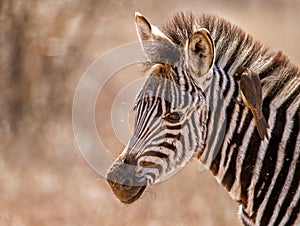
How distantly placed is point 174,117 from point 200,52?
459 mm

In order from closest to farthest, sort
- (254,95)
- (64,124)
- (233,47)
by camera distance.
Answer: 1. (254,95)
2. (233,47)
3. (64,124)

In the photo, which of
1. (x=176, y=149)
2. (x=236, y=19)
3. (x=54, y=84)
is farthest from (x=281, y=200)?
(x=236, y=19)

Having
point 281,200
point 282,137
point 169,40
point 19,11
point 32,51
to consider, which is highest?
point 19,11

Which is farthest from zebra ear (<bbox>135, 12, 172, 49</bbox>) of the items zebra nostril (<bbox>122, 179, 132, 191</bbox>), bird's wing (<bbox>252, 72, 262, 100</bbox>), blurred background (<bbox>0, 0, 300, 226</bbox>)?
blurred background (<bbox>0, 0, 300, 226</bbox>)

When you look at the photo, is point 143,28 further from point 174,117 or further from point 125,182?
point 125,182

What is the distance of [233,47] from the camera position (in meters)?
4.52

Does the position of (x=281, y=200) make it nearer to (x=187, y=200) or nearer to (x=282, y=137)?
(x=282, y=137)

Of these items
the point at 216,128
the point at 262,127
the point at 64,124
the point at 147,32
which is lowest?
the point at 262,127

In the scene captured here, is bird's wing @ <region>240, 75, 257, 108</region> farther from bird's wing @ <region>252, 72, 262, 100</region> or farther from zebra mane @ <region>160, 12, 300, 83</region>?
zebra mane @ <region>160, 12, 300, 83</region>

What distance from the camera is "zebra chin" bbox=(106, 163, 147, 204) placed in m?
4.21

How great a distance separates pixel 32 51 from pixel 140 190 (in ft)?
33.4

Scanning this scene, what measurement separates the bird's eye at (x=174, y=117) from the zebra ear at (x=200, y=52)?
0.30 metres

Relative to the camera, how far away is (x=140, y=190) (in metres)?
4.35

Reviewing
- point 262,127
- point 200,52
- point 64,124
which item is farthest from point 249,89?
point 64,124
